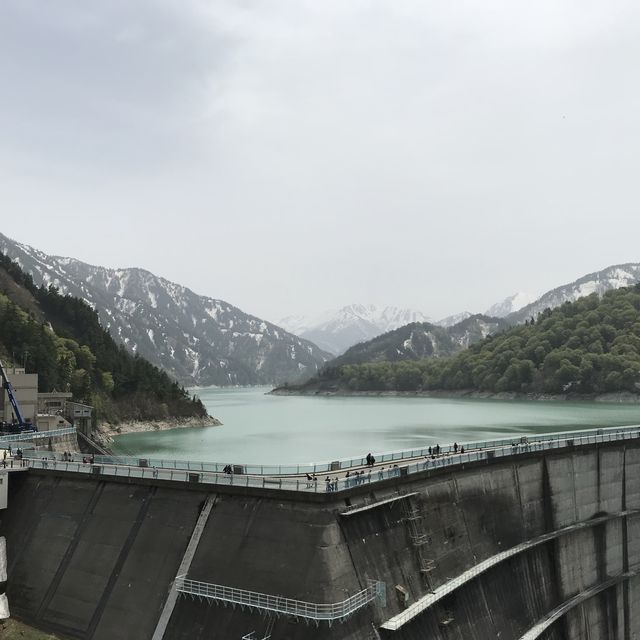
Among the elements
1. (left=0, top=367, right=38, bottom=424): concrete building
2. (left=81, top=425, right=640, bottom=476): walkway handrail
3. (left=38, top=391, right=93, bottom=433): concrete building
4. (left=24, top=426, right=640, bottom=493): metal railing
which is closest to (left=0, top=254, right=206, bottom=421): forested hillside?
(left=38, top=391, right=93, bottom=433): concrete building

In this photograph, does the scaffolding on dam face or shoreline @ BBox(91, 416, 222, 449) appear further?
shoreline @ BBox(91, 416, 222, 449)

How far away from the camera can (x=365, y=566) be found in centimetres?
2781

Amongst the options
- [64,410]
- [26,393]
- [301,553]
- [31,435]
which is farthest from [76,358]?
[301,553]

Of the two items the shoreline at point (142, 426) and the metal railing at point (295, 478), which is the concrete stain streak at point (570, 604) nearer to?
the metal railing at point (295, 478)

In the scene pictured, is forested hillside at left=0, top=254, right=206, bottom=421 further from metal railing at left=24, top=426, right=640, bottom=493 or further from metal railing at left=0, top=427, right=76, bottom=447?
metal railing at left=24, top=426, right=640, bottom=493

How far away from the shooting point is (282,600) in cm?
2588

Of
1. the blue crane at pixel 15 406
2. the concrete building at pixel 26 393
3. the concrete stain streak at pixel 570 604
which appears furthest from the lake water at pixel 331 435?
the concrete stain streak at pixel 570 604

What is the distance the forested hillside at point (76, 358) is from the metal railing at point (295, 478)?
8672cm

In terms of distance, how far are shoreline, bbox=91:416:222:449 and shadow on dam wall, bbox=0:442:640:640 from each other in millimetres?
78560

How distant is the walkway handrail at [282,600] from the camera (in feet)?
82.4

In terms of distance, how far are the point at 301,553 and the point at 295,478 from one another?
18.4 ft

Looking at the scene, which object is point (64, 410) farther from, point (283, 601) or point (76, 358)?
point (283, 601)

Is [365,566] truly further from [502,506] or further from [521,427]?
[521,427]

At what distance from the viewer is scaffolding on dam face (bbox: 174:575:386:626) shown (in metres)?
25.1
